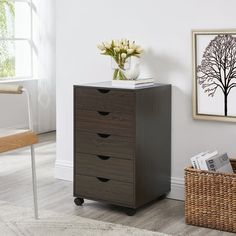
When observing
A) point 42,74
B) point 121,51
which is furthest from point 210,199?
point 42,74

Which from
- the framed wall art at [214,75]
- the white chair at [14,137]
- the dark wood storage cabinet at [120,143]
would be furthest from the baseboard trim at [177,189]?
the white chair at [14,137]

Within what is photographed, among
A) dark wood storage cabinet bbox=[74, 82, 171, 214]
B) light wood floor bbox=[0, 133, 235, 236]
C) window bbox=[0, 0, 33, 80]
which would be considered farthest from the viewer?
window bbox=[0, 0, 33, 80]

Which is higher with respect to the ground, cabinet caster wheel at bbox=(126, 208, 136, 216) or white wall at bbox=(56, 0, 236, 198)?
white wall at bbox=(56, 0, 236, 198)

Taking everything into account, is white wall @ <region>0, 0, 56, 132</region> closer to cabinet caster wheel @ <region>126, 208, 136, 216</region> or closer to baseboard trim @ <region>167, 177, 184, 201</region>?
baseboard trim @ <region>167, 177, 184, 201</region>

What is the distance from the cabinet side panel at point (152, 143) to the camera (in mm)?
3090

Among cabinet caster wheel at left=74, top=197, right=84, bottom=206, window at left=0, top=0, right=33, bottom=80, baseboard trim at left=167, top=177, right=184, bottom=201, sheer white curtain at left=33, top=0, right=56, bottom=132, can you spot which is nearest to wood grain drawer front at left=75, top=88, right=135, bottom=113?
cabinet caster wheel at left=74, top=197, right=84, bottom=206

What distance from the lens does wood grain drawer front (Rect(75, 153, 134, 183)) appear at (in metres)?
3.10

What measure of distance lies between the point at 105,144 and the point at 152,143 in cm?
27

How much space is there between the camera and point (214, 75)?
3225 mm

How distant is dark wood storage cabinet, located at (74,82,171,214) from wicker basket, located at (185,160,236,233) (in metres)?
0.30

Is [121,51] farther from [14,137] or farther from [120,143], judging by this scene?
[14,137]

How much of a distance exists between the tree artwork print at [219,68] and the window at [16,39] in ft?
9.09

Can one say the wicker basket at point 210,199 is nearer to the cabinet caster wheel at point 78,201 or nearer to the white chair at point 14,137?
the cabinet caster wheel at point 78,201

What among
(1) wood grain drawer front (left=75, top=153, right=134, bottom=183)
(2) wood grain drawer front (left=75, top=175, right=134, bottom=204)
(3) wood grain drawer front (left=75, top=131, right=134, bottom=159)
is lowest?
(2) wood grain drawer front (left=75, top=175, right=134, bottom=204)
